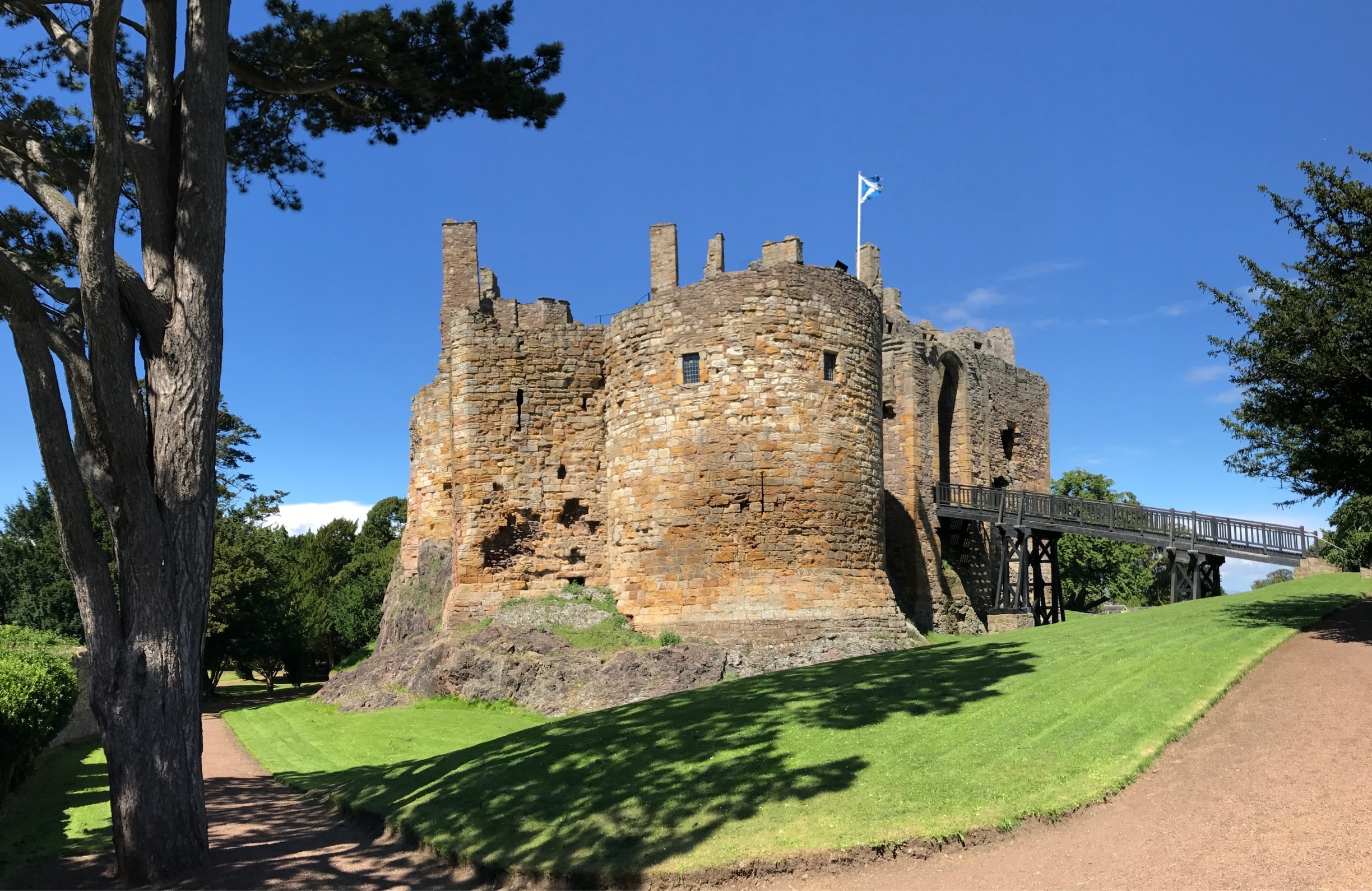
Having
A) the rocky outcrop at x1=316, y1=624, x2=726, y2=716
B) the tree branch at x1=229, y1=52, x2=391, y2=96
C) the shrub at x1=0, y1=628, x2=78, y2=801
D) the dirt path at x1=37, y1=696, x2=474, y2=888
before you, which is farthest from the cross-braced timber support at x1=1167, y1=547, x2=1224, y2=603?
the shrub at x1=0, y1=628, x2=78, y2=801

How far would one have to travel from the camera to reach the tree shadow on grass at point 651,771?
8.34 meters

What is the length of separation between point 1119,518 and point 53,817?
23.3 m

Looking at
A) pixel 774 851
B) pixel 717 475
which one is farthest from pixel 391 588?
pixel 774 851

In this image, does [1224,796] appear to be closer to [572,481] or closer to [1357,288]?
[1357,288]

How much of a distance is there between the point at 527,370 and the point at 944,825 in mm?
16104

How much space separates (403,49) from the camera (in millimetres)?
11375

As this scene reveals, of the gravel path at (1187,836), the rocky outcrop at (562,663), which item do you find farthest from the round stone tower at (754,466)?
the gravel path at (1187,836)

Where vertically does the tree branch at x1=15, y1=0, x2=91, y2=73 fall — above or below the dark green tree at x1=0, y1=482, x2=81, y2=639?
above

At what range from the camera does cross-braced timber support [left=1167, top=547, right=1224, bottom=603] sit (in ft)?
74.4

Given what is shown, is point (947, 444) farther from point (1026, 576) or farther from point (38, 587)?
point (38, 587)

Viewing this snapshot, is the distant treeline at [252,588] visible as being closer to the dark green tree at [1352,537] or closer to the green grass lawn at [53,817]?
the green grass lawn at [53,817]

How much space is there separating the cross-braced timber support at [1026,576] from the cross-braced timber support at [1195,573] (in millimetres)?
3384

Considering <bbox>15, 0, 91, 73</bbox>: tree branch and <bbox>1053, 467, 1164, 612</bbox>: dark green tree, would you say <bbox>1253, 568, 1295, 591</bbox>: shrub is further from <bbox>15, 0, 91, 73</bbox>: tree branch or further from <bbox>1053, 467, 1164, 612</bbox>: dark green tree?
<bbox>15, 0, 91, 73</bbox>: tree branch

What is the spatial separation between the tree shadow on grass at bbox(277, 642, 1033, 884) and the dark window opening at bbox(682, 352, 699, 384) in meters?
7.08
